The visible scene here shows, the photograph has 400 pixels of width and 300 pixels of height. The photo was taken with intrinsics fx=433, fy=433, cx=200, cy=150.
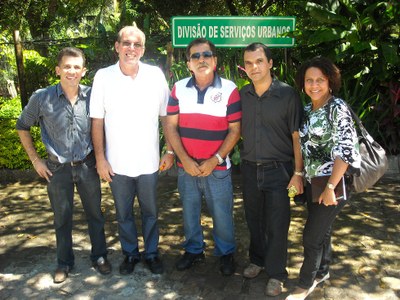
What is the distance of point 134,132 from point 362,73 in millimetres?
4073

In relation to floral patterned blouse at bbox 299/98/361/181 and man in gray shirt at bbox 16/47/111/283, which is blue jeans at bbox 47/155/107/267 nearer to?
man in gray shirt at bbox 16/47/111/283

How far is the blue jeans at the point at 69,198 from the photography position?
331cm

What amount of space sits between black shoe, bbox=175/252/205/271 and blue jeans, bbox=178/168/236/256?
112mm

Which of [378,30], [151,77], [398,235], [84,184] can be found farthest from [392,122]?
[84,184]

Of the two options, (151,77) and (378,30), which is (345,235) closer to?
(151,77)

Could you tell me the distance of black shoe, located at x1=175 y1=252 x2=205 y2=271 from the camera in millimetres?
3652

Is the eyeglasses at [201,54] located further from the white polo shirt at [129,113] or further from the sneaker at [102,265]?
the sneaker at [102,265]

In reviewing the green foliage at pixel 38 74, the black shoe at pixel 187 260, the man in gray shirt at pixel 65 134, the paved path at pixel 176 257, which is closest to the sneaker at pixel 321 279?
the paved path at pixel 176 257

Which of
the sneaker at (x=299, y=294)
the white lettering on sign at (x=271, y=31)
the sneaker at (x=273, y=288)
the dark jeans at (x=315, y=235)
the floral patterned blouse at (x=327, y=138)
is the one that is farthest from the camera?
the white lettering on sign at (x=271, y=31)

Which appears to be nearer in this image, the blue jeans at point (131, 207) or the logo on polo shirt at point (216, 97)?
the logo on polo shirt at point (216, 97)

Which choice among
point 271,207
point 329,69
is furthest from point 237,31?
point 271,207

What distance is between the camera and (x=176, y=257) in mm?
3914

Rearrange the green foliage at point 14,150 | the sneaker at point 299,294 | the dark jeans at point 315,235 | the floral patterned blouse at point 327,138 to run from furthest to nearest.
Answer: the green foliage at point 14,150 → the sneaker at point 299,294 → the dark jeans at point 315,235 → the floral patterned blouse at point 327,138

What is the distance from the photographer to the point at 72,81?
10.5 ft
